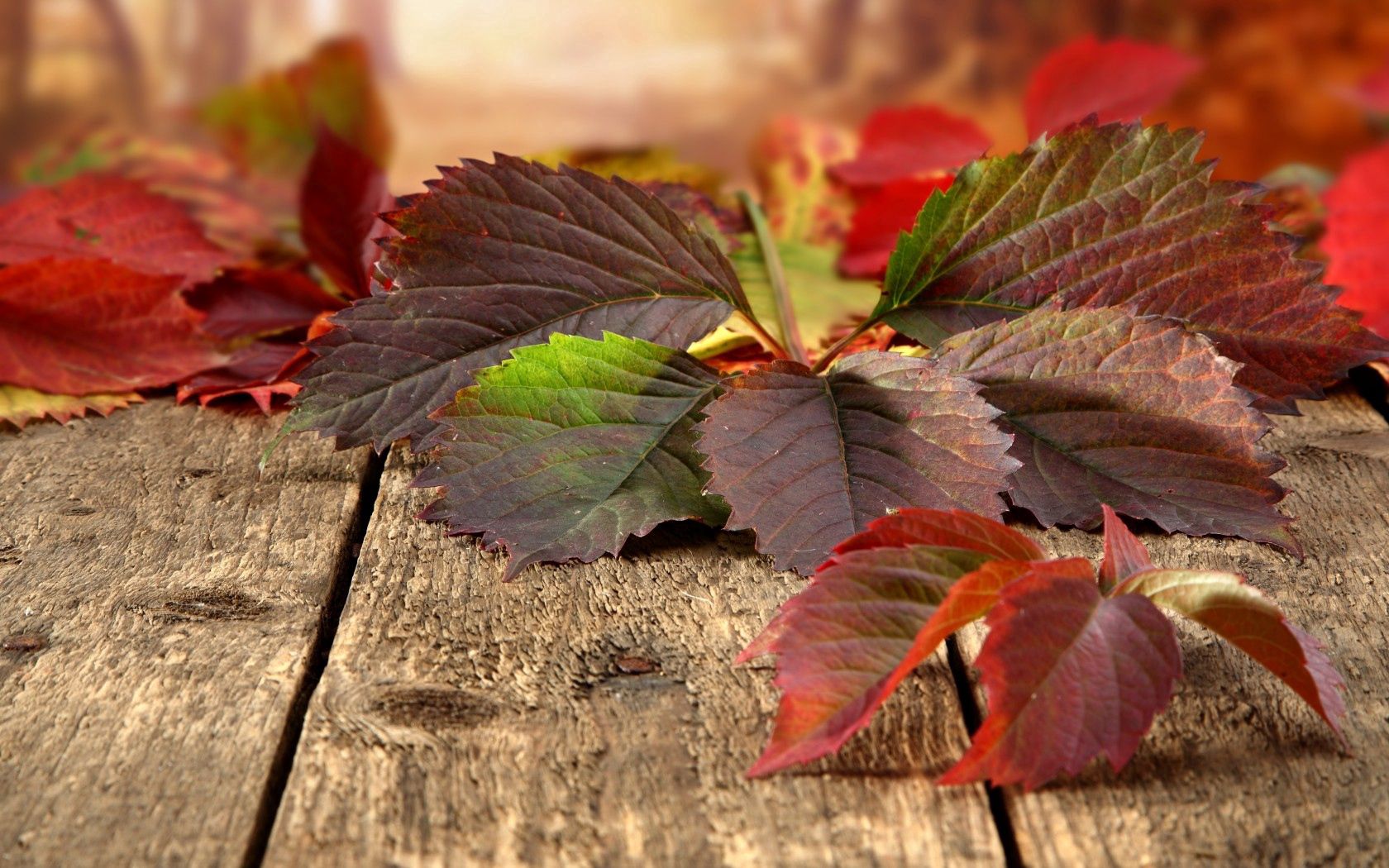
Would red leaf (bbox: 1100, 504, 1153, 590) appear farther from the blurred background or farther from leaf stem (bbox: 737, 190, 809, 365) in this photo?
the blurred background

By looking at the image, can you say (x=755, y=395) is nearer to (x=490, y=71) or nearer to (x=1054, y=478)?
(x=1054, y=478)

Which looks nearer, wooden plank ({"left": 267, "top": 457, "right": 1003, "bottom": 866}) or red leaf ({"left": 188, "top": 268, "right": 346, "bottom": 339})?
wooden plank ({"left": 267, "top": 457, "right": 1003, "bottom": 866})

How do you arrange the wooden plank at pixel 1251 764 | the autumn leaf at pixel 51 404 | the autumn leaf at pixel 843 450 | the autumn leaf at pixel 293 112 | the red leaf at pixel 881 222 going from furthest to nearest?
1. the autumn leaf at pixel 293 112
2. the red leaf at pixel 881 222
3. the autumn leaf at pixel 51 404
4. the autumn leaf at pixel 843 450
5. the wooden plank at pixel 1251 764

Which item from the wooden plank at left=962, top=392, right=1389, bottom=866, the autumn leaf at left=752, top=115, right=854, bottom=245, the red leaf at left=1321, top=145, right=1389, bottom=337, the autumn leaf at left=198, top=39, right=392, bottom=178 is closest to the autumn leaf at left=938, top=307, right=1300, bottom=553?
the wooden plank at left=962, top=392, right=1389, bottom=866

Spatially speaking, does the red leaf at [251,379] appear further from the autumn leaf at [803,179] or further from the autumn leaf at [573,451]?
the autumn leaf at [803,179]

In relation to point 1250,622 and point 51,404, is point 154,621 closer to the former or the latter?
point 51,404

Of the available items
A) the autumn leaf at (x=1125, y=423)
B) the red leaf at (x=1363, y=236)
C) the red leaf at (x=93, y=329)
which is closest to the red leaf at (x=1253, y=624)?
the autumn leaf at (x=1125, y=423)
